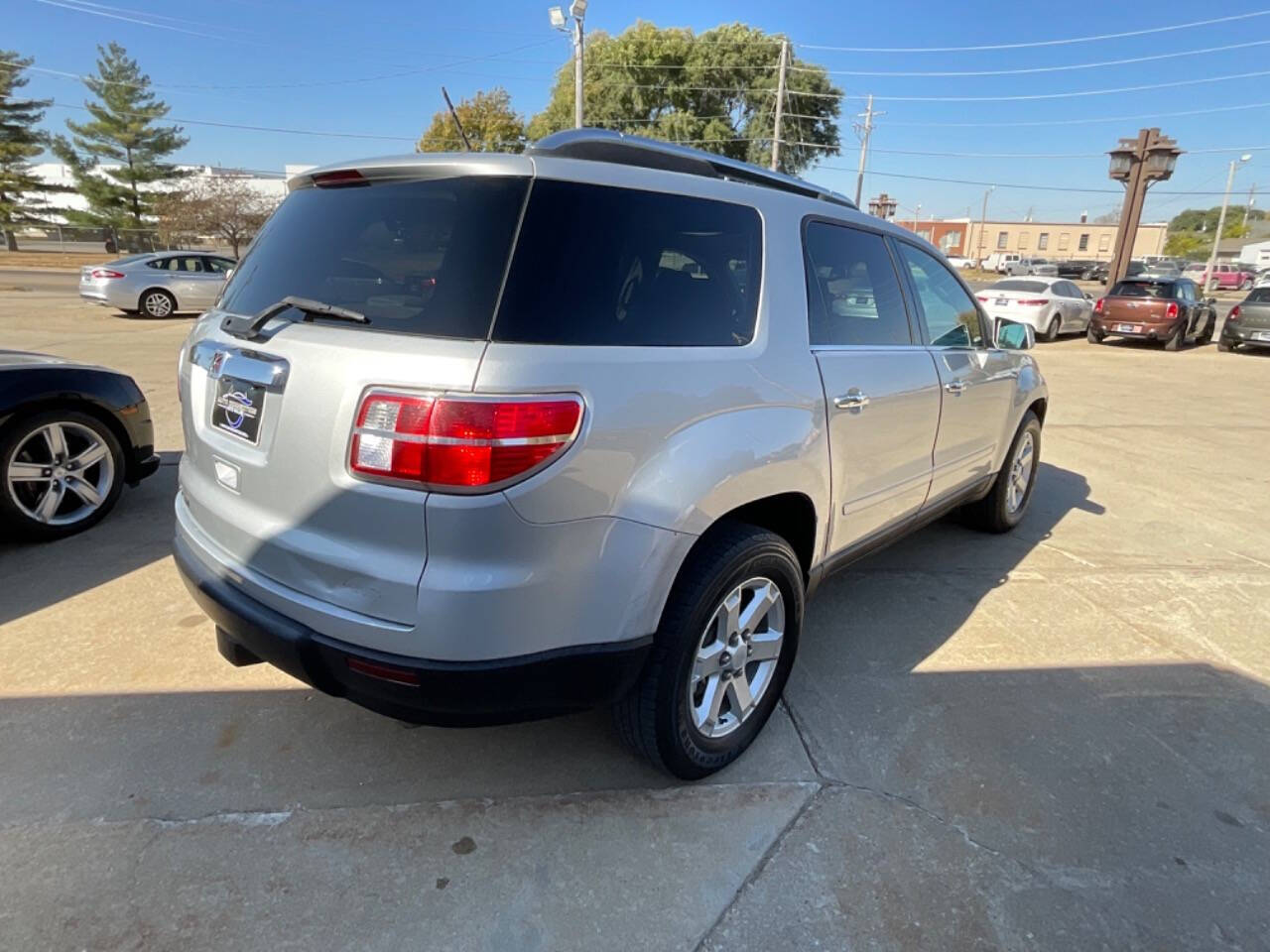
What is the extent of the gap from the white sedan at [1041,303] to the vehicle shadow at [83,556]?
53.7 ft

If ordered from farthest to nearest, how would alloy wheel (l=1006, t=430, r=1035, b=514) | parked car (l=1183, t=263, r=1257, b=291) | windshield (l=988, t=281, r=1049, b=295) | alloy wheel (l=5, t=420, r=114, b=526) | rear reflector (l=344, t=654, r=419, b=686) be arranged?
parked car (l=1183, t=263, r=1257, b=291), windshield (l=988, t=281, r=1049, b=295), alloy wheel (l=1006, t=430, r=1035, b=514), alloy wheel (l=5, t=420, r=114, b=526), rear reflector (l=344, t=654, r=419, b=686)

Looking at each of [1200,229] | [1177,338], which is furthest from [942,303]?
[1200,229]

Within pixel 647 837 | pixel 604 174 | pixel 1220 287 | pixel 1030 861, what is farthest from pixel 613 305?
pixel 1220 287

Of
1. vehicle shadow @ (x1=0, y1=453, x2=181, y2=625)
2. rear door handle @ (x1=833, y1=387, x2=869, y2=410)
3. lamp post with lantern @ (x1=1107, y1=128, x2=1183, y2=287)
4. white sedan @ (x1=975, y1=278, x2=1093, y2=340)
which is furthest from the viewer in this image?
lamp post with lantern @ (x1=1107, y1=128, x2=1183, y2=287)

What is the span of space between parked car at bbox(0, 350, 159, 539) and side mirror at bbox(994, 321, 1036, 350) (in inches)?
200

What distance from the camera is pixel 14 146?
4459 centimetres

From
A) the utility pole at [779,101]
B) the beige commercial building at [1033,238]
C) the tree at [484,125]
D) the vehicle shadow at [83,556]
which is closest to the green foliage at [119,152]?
the tree at [484,125]

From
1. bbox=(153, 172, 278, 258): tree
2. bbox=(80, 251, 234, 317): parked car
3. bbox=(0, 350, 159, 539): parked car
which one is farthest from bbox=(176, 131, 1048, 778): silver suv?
bbox=(153, 172, 278, 258): tree

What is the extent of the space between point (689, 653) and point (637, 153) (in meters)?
1.52

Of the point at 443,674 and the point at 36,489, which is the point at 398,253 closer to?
the point at 443,674

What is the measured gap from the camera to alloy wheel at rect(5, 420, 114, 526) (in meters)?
3.95

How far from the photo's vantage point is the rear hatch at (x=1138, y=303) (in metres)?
16.6

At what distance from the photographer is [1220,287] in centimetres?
5231

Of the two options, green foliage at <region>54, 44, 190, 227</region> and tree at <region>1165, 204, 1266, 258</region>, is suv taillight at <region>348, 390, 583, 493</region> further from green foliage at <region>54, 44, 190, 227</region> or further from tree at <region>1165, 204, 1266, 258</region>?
tree at <region>1165, 204, 1266, 258</region>
